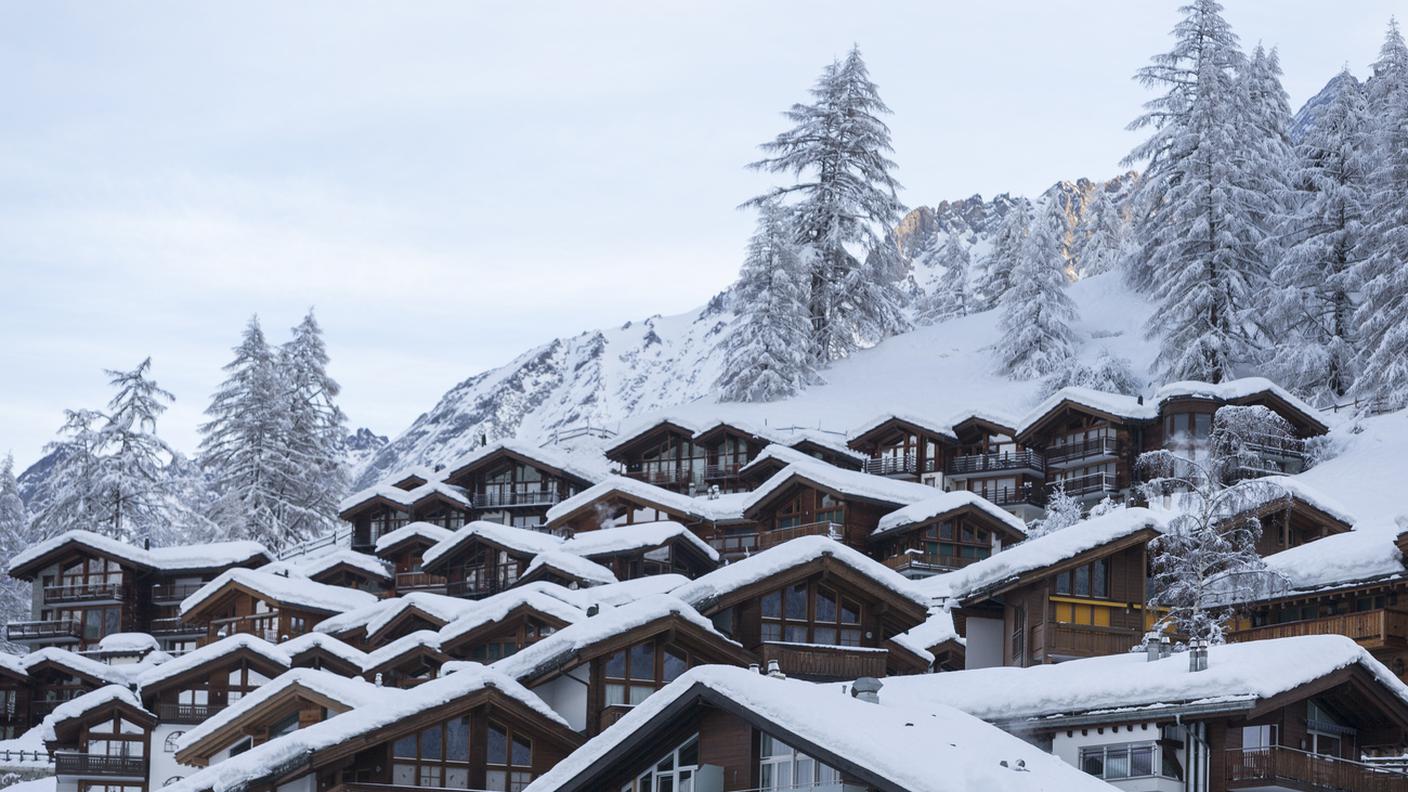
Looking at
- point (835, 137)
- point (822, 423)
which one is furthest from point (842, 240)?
point (822, 423)

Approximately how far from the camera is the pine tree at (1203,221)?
281ft

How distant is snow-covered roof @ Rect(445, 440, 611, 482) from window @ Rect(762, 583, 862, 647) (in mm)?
40871

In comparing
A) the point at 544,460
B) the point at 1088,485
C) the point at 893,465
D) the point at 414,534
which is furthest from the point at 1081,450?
the point at 414,534

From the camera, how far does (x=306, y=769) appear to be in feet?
137

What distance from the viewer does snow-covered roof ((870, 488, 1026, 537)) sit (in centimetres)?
7162

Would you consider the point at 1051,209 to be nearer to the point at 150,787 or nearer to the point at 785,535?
the point at 785,535

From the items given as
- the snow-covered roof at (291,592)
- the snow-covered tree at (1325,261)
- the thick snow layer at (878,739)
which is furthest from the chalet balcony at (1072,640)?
the snow-covered roof at (291,592)

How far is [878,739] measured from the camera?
27.4m

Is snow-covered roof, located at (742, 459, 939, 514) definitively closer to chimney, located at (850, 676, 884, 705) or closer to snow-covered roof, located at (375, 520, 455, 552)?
snow-covered roof, located at (375, 520, 455, 552)

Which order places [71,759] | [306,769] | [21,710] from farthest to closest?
[21,710] < [71,759] < [306,769]

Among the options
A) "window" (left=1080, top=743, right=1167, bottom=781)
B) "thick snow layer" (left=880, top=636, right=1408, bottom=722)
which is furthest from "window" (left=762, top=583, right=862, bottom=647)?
"window" (left=1080, top=743, right=1167, bottom=781)

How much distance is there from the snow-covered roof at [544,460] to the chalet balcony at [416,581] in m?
9.90

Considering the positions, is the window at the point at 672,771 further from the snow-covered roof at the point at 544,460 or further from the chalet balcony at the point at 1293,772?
the snow-covered roof at the point at 544,460

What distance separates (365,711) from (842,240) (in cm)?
6920
